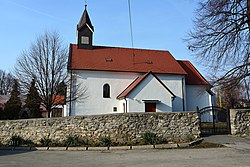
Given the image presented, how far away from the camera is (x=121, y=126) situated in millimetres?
13461

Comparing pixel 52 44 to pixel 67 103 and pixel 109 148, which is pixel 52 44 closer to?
pixel 67 103

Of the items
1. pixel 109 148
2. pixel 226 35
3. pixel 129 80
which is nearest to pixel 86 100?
pixel 129 80

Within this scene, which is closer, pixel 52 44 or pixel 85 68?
pixel 52 44

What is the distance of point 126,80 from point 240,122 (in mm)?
15659

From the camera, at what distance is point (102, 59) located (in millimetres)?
29312

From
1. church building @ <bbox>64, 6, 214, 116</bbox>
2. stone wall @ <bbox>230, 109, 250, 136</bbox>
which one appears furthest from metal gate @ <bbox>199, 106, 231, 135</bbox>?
church building @ <bbox>64, 6, 214, 116</bbox>

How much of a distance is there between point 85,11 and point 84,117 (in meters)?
23.2

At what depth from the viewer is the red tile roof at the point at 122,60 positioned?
91.0 feet

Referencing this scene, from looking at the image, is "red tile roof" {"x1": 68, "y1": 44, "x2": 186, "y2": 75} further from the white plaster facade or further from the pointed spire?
the pointed spire

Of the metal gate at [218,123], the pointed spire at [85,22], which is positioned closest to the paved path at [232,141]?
the metal gate at [218,123]

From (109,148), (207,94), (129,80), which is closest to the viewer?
(109,148)

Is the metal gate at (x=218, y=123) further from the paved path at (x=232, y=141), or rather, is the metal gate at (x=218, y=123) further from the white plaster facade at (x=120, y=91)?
the white plaster facade at (x=120, y=91)

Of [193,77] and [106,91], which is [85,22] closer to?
[106,91]

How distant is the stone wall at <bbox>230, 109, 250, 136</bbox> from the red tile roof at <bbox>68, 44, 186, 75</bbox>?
48.1 feet
